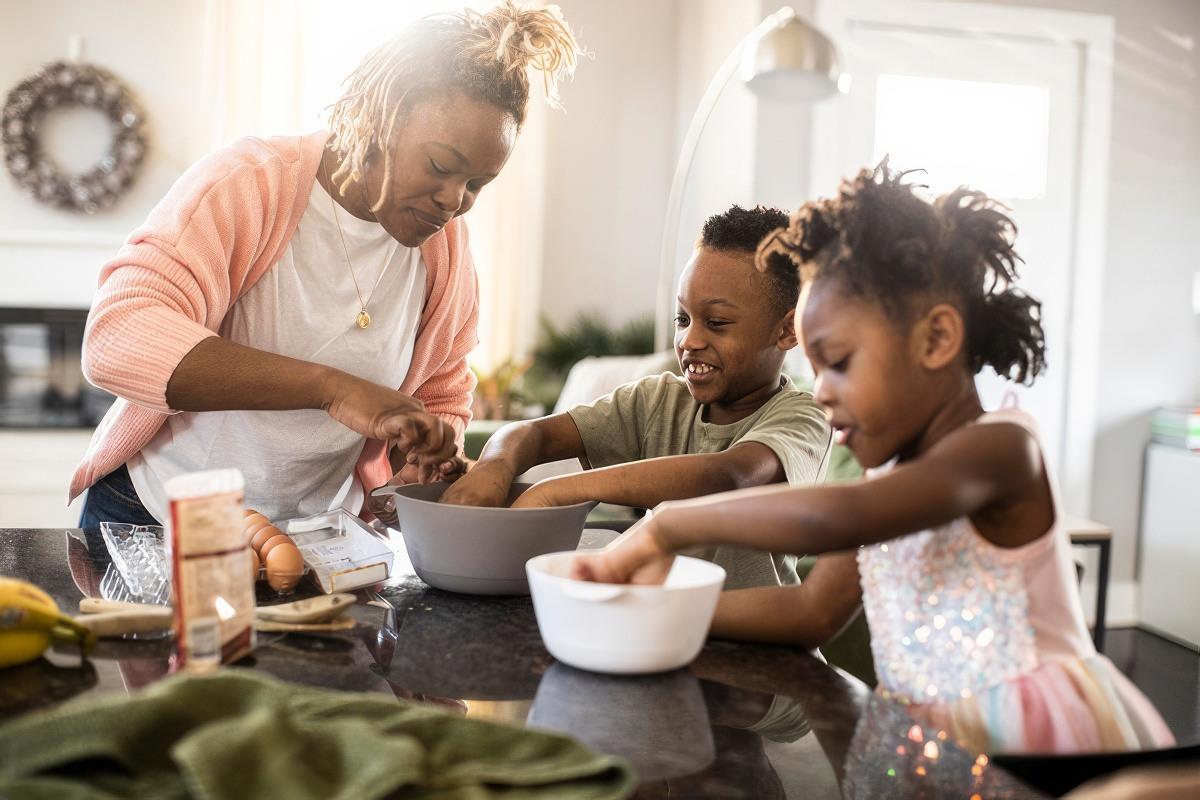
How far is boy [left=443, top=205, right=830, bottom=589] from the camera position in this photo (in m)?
1.21

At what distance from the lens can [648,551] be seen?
849 millimetres

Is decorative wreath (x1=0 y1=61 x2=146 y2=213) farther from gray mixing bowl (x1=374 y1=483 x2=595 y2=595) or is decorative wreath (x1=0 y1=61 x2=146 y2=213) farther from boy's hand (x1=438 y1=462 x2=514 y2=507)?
gray mixing bowl (x1=374 y1=483 x2=595 y2=595)

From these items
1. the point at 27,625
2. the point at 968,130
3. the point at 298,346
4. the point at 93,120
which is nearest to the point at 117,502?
the point at 298,346

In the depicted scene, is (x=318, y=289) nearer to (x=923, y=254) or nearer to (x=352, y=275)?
(x=352, y=275)

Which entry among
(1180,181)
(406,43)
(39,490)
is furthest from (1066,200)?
(39,490)

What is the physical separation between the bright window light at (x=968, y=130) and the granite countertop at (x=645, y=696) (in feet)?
12.3

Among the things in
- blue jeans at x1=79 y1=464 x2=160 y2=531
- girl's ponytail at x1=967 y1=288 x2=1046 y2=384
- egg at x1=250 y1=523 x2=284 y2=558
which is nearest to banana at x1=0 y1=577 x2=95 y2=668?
egg at x1=250 y1=523 x2=284 y2=558

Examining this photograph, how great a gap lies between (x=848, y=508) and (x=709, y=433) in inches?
26.8

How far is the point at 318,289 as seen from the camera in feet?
4.49

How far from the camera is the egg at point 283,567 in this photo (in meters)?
1.03

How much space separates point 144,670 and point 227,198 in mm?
659

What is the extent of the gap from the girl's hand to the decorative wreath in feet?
15.2

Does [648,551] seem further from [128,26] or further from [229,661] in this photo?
[128,26]

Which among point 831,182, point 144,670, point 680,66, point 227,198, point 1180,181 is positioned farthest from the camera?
point 680,66
